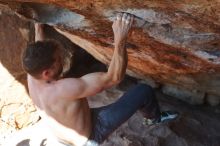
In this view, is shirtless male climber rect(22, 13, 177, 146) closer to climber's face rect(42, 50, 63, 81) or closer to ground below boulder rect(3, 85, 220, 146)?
climber's face rect(42, 50, 63, 81)

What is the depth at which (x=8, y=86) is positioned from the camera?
5230 mm

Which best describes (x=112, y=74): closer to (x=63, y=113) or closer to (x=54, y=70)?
(x=54, y=70)

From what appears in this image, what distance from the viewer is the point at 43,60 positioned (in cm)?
316

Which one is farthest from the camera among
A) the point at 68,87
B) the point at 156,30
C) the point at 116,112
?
the point at 116,112

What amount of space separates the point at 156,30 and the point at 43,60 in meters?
0.92

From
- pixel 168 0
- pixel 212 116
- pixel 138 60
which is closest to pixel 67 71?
pixel 138 60

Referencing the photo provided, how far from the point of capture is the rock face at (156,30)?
3037mm

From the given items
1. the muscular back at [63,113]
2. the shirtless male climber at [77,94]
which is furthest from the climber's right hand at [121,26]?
the muscular back at [63,113]

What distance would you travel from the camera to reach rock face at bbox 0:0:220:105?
3037mm

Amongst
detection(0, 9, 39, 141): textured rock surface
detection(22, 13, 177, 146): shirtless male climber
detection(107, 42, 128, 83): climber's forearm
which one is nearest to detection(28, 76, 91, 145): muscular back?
detection(22, 13, 177, 146): shirtless male climber

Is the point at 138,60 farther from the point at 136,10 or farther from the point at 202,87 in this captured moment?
the point at 136,10

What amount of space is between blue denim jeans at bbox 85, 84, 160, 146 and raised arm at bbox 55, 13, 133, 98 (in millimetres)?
622

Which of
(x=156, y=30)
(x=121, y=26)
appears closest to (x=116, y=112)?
(x=156, y=30)

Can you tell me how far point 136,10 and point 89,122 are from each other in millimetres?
1104
